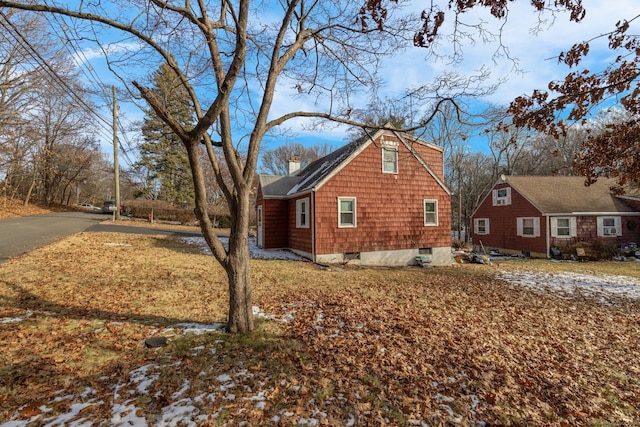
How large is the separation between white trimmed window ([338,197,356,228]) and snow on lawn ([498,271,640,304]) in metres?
5.78

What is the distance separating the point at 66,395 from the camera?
312cm

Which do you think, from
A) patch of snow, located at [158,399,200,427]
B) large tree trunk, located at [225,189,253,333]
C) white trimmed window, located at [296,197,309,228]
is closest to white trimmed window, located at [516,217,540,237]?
white trimmed window, located at [296,197,309,228]

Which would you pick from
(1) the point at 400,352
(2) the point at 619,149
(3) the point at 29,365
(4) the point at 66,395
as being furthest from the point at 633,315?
(3) the point at 29,365

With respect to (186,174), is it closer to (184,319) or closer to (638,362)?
(184,319)

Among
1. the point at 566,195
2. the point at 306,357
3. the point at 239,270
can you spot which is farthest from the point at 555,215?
the point at 239,270

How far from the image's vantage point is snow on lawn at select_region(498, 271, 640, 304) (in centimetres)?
843

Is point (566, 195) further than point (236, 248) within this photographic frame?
Yes

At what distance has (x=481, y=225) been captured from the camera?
2458 centimetres

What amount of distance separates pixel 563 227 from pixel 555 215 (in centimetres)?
99

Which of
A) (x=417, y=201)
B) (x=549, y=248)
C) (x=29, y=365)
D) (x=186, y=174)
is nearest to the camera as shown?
(x=29, y=365)

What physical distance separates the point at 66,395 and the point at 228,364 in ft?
5.24

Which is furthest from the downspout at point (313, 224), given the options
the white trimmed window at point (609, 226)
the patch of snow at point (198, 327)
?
the white trimmed window at point (609, 226)

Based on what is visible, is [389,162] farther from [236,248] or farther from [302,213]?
[236,248]

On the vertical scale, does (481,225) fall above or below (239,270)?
above
